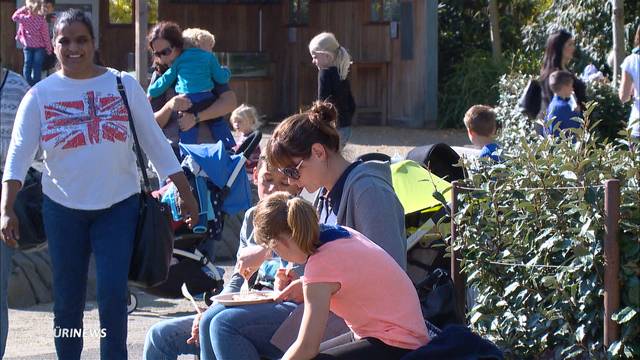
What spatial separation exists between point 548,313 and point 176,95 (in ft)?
13.4

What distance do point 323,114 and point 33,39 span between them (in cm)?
1294

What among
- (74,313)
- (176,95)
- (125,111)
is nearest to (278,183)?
(125,111)

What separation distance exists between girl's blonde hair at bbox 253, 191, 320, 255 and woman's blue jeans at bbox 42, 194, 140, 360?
4.68 ft

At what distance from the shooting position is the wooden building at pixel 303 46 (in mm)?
18953

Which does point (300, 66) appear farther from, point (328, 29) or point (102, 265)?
point (102, 265)

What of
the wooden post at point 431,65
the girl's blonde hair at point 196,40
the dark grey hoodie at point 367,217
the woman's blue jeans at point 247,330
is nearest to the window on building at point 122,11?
the wooden post at point 431,65

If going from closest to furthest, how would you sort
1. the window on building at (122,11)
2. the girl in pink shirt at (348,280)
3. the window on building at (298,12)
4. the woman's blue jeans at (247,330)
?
the girl in pink shirt at (348,280), the woman's blue jeans at (247,330), the window on building at (122,11), the window on building at (298,12)

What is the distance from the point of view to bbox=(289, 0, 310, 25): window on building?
20406 millimetres

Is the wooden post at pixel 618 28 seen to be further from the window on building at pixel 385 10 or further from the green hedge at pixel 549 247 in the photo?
the green hedge at pixel 549 247

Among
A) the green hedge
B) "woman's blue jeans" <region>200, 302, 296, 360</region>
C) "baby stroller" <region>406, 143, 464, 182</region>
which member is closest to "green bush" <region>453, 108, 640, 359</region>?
the green hedge

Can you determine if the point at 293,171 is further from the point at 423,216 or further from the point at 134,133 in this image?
the point at 423,216

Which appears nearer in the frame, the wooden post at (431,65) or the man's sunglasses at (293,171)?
the man's sunglasses at (293,171)

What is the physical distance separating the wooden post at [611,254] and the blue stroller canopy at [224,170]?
10.6ft

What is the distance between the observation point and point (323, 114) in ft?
15.0
